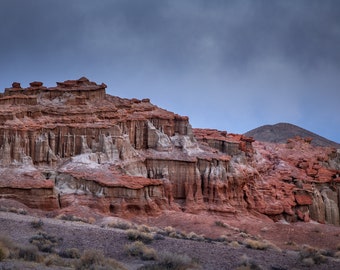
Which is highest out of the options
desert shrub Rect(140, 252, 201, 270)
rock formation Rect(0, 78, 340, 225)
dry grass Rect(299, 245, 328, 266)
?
rock formation Rect(0, 78, 340, 225)

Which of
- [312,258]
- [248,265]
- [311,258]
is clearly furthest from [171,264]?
[312,258]

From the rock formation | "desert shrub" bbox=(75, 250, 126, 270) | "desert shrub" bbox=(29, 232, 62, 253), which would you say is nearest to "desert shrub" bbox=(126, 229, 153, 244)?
"desert shrub" bbox=(29, 232, 62, 253)

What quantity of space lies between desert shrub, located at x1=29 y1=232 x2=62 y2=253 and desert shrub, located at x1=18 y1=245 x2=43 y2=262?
127cm

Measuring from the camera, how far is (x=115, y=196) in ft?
115

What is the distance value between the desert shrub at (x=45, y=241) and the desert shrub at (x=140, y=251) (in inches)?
109

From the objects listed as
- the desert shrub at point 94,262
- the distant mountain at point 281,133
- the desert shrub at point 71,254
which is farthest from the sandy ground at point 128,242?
the distant mountain at point 281,133

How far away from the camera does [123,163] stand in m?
39.0

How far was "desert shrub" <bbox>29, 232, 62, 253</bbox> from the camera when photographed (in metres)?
17.9

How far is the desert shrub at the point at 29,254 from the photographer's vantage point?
52.0ft

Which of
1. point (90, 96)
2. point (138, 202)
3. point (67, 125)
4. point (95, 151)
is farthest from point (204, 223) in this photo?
point (90, 96)

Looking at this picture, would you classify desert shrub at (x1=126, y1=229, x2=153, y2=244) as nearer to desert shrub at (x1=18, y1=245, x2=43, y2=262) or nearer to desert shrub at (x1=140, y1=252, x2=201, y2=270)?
desert shrub at (x1=140, y1=252, x2=201, y2=270)

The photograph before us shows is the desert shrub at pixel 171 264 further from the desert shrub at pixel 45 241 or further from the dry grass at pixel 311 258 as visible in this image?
the dry grass at pixel 311 258

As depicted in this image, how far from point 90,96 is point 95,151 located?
6829 millimetres

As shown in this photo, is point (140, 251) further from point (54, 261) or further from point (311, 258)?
point (311, 258)
